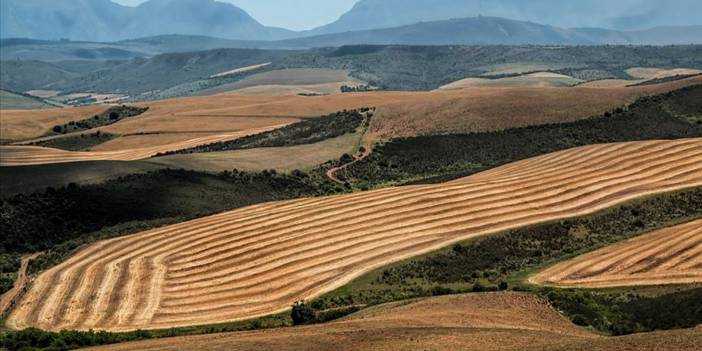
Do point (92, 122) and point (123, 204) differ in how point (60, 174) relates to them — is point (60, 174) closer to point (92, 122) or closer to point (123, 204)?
point (123, 204)

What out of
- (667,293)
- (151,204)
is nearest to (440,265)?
(667,293)

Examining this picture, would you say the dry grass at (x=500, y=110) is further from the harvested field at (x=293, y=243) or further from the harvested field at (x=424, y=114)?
the harvested field at (x=293, y=243)

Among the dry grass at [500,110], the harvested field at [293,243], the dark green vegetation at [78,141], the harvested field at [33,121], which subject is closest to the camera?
the harvested field at [293,243]

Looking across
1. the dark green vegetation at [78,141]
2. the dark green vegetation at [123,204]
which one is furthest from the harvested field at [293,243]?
the dark green vegetation at [78,141]

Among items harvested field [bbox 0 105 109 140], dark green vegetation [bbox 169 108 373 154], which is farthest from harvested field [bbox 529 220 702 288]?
harvested field [bbox 0 105 109 140]

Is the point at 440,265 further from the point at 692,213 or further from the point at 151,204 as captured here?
the point at 151,204

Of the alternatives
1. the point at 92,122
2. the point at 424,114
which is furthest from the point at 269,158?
the point at 92,122
